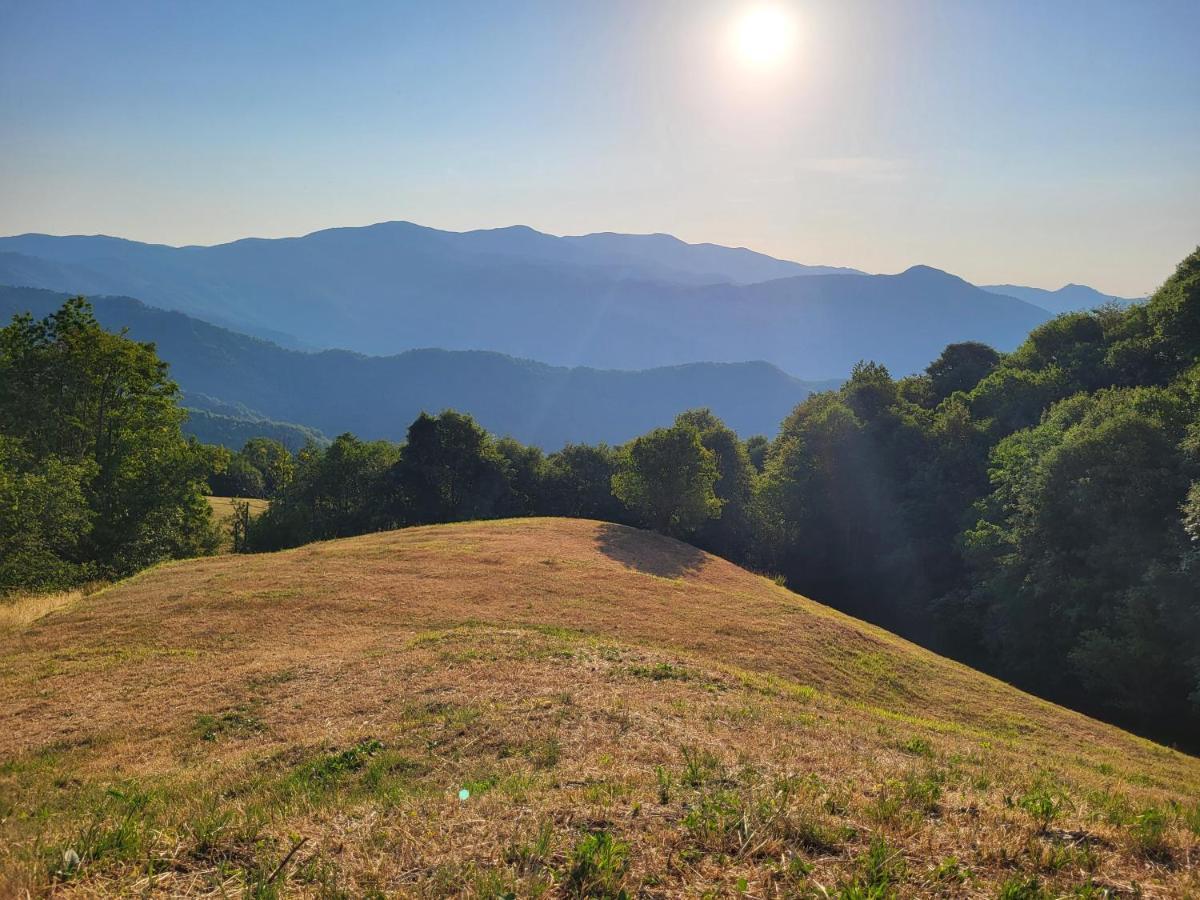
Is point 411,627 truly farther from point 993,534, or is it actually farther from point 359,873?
point 993,534

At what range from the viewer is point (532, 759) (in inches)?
351

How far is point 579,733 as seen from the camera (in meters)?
10.0

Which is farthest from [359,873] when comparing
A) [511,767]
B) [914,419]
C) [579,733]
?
[914,419]

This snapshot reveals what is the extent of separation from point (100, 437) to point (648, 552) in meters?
36.9

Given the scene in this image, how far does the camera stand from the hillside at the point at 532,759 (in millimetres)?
5234

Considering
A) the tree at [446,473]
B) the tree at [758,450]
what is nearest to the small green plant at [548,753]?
the tree at [446,473]

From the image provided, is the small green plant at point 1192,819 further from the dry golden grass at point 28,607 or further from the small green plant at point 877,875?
the dry golden grass at point 28,607

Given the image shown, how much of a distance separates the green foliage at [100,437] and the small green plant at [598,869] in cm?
3816

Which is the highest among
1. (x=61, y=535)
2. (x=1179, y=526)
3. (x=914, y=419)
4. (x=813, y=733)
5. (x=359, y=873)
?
(x=914, y=419)

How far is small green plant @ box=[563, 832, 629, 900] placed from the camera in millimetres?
4777

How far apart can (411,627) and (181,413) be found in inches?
1409

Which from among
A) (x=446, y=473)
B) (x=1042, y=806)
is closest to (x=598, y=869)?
(x=1042, y=806)

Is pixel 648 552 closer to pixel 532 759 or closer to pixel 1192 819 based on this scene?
pixel 532 759

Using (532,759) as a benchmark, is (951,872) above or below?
above
